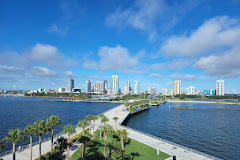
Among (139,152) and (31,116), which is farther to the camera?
(31,116)

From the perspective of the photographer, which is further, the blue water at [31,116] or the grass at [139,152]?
the blue water at [31,116]

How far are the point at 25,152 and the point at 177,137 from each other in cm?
4800

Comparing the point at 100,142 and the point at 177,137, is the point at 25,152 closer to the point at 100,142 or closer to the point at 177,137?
the point at 100,142

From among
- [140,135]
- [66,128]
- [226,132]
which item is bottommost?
[226,132]

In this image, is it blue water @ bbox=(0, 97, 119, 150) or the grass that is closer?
the grass

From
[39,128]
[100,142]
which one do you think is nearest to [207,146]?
[100,142]

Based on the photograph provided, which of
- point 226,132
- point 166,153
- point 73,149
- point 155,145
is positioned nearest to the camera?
point 166,153

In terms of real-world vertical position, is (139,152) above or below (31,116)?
above

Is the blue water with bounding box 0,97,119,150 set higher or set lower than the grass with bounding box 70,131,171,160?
lower

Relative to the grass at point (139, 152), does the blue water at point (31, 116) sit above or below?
below

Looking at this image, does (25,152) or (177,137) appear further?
(177,137)

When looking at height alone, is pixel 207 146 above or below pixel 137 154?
below

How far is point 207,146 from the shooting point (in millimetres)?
46250

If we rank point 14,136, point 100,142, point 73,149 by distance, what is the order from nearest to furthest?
point 14,136 → point 73,149 → point 100,142
